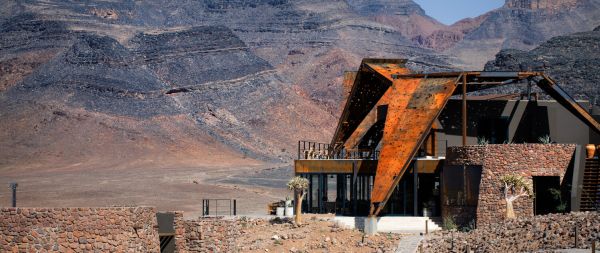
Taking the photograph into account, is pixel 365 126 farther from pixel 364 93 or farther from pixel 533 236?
pixel 533 236

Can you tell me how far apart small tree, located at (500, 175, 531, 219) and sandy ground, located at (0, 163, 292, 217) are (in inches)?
1004

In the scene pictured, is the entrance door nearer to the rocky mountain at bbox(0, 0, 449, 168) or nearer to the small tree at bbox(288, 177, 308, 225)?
the small tree at bbox(288, 177, 308, 225)

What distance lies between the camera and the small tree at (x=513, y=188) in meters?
47.1

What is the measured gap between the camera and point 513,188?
47312 millimetres

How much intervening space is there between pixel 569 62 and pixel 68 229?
3571 inches

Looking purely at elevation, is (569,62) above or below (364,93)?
above

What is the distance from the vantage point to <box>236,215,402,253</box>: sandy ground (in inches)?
1797

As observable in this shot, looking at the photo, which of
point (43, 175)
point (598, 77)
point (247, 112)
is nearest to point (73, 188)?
point (43, 175)

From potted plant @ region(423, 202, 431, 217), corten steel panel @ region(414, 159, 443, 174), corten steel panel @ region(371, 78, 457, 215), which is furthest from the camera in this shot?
corten steel panel @ region(414, 159, 443, 174)

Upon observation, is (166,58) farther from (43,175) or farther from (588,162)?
(588,162)

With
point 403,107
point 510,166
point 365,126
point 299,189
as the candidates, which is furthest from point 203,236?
point 365,126

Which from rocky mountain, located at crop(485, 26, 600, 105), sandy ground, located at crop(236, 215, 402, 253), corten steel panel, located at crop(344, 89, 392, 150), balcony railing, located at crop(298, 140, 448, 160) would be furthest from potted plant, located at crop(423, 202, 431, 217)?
rocky mountain, located at crop(485, 26, 600, 105)

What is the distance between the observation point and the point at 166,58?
156250 millimetres

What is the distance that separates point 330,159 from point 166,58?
103 meters
